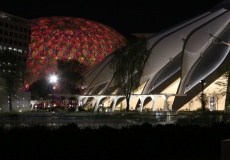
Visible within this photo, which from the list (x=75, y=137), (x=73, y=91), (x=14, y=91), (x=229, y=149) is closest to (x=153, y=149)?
(x=75, y=137)

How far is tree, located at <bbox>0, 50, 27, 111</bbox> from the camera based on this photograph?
59531mm

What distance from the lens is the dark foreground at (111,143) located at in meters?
12.8

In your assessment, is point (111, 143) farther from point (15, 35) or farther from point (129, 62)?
point (15, 35)

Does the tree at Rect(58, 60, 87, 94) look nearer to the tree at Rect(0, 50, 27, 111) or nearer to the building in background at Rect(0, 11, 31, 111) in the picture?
the tree at Rect(0, 50, 27, 111)

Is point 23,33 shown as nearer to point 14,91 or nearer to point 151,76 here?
point 14,91

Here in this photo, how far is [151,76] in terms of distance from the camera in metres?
59.2

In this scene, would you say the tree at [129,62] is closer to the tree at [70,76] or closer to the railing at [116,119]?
the tree at [70,76]

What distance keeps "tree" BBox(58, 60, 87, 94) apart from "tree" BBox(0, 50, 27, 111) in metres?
10.7

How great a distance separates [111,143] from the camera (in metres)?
14.4

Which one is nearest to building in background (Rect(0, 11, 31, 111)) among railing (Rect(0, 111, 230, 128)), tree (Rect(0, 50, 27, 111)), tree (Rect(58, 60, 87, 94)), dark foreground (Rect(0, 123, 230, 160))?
tree (Rect(58, 60, 87, 94))

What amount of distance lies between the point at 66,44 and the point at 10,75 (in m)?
47.9

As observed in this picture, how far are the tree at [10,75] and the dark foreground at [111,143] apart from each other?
44.5m

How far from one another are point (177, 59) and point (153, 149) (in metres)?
45.2

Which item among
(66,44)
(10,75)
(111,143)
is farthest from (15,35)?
(111,143)
